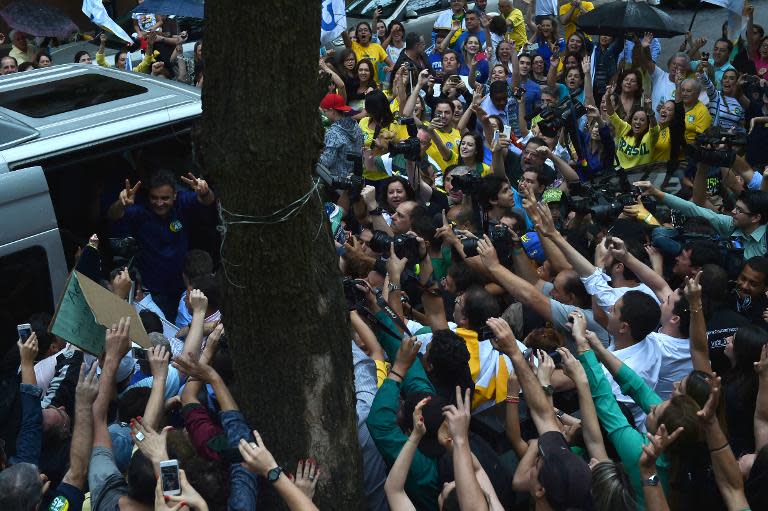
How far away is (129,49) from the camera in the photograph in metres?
12.6

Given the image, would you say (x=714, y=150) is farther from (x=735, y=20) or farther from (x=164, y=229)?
(x=735, y=20)

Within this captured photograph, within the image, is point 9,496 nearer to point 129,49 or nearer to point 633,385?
point 633,385

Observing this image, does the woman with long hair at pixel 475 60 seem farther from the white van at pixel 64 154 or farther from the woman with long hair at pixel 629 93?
the white van at pixel 64 154

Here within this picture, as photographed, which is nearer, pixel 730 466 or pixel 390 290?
pixel 730 466

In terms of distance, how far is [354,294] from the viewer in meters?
5.29

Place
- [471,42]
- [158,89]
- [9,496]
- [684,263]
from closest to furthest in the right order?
[9,496]
[684,263]
[158,89]
[471,42]

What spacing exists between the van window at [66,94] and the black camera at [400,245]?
6.27 feet

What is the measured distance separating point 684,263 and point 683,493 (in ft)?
7.89

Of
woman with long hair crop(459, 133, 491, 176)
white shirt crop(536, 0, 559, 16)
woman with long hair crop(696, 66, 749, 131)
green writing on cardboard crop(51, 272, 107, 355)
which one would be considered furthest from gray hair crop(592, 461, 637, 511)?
white shirt crop(536, 0, 559, 16)

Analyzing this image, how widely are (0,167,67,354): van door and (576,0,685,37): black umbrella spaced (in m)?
6.72

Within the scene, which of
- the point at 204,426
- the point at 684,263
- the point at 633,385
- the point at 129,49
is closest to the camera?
the point at 204,426

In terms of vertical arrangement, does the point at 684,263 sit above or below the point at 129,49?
above

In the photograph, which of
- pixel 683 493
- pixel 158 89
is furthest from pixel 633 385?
pixel 158 89

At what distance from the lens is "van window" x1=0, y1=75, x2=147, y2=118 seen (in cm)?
646
